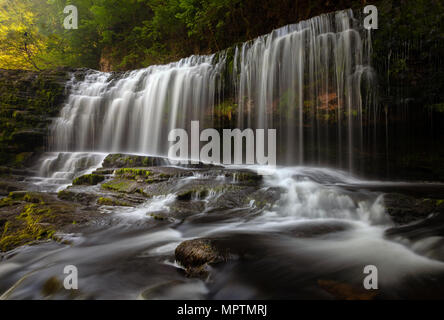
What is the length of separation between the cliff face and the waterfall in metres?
0.59

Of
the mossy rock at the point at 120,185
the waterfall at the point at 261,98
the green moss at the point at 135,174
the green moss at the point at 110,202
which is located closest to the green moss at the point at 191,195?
the green moss at the point at 110,202

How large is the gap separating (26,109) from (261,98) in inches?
400

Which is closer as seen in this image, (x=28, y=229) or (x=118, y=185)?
(x=28, y=229)

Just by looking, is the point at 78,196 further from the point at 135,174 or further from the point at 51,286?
the point at 51,286

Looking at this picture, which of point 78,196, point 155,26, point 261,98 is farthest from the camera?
point 155,26

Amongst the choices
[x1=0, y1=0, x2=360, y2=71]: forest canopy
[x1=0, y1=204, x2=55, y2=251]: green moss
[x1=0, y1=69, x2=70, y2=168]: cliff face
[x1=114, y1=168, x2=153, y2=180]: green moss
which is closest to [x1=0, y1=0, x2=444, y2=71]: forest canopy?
[x1=0, y1=0, x2=360, y2=71]: forest canopy

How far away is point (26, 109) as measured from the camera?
11.2m

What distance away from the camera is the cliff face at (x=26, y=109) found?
10195 millimetres

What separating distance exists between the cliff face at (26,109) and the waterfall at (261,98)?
592 millimetres

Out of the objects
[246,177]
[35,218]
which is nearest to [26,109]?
[35,218]

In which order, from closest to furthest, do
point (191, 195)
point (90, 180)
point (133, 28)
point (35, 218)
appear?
point (35, 218) < point (191, 195) < point (90, 180) < point (133, 28)

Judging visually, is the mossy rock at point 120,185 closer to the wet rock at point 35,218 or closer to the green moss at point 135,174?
the green moss at point 135,174

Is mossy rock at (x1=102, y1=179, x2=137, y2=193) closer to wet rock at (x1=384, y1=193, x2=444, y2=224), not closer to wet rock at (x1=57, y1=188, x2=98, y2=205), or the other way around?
wet rock at (x1=57, y1=188, x2=98, y2=205)
